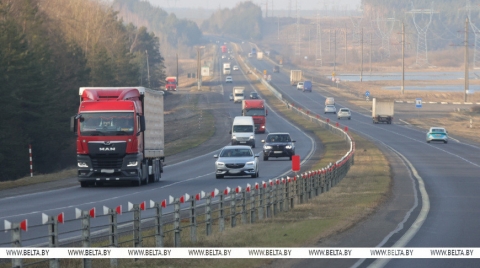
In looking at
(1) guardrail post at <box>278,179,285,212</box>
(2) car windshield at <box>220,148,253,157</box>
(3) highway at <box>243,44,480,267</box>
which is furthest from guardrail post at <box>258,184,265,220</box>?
(2) car windshield at <box>220,148,253,157</box>

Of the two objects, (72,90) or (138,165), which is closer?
(138,165)

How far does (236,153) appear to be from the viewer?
3850 cm

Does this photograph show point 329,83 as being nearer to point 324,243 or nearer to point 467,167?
point 467,167

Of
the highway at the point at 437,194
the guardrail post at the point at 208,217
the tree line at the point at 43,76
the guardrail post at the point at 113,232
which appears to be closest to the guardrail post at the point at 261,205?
the highway at the point at 437,194

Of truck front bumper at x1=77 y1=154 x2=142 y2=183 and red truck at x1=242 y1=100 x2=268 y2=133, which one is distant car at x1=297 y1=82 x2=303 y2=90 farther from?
truck front bumper at x1=77 y1=154 x2=142 y2=183

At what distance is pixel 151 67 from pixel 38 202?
13165 centimetres

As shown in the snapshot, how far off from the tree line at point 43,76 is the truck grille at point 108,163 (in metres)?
16.7

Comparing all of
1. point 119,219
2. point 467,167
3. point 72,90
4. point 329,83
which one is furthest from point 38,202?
point 329,83

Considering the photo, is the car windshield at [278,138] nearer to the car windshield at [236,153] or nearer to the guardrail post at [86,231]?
the car windshield at [236,153]

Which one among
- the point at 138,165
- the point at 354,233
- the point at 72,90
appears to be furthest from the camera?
the point at 72,90

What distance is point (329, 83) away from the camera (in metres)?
170

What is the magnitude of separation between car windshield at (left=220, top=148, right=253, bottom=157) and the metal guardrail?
5488 mm

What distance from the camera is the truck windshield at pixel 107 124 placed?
30984 mm

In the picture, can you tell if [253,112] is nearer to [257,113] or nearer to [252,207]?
[257,113]
